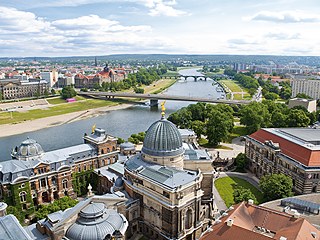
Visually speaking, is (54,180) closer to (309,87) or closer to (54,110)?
(54,110)

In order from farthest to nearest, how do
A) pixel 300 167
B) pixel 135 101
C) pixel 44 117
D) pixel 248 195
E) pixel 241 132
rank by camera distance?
pixel 135 101 → pixel 44 117 → pixel 241 132 → pixel 300 167 → pixel 248 195

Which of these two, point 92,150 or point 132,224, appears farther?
point 92,150

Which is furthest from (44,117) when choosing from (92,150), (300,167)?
(300,167)

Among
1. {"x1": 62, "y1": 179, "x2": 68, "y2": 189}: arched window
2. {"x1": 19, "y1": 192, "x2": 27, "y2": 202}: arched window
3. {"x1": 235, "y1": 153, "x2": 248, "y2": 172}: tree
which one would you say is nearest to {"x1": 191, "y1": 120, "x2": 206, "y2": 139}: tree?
{"x1": 235, "y1": 153, "x2": 248, "y2": 172}: tree

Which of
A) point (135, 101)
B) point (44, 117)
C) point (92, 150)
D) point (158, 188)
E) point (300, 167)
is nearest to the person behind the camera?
point (158, 188)

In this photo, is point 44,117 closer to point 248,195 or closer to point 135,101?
point 135,101

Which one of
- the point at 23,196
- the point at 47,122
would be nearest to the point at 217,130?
the point at 23,196
